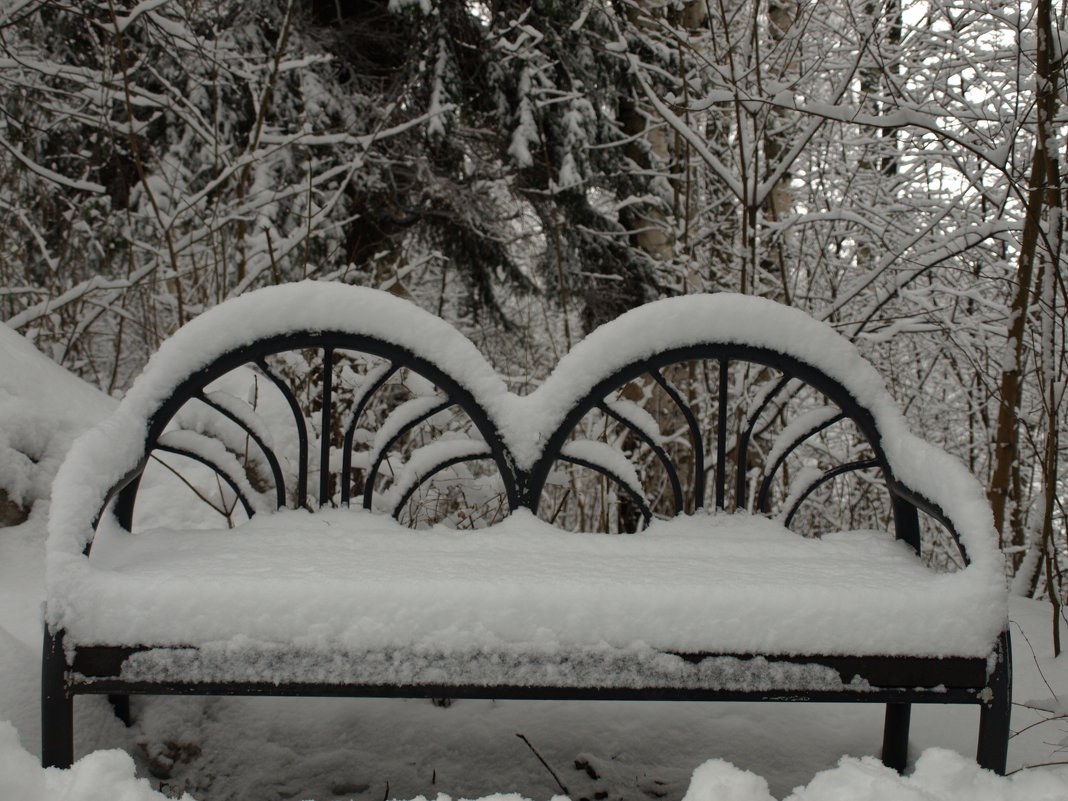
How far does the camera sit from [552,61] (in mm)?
5363

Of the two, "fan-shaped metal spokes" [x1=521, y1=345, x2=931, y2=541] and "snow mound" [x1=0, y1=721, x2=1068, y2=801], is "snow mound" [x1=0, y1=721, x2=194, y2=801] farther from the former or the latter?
"fan-shaped metal spokes" [x1=521, y1=345, x2=931, y2=541]

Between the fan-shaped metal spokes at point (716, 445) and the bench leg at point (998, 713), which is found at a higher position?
the fan-shaped metal spokes at point (716, 445)

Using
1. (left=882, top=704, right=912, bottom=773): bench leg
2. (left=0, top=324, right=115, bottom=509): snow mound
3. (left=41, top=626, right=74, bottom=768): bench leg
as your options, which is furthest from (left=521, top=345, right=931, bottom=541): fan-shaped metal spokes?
(left=0, top=324, right=115, bottom=509): snow mound

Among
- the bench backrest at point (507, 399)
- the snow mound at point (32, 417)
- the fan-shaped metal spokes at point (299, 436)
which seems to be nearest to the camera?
the bench backrest at point (507, 399)

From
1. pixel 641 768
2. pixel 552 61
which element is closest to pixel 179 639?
pixel 641 768

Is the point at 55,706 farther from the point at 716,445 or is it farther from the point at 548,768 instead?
the point at 716,445

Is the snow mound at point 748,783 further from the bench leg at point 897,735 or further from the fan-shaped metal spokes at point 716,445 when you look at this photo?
the fan-shaped metal spokes at point 716,445

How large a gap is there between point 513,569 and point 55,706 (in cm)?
80

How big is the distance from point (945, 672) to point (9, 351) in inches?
102

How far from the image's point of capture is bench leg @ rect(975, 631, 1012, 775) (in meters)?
1.32

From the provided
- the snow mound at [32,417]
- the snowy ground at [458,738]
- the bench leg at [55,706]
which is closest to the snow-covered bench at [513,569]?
the bench leg at [55,706]

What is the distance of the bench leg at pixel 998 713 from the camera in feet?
4.33

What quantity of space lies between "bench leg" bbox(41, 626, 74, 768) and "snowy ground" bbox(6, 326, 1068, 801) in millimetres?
187

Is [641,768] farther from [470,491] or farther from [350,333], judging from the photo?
[350,333]
